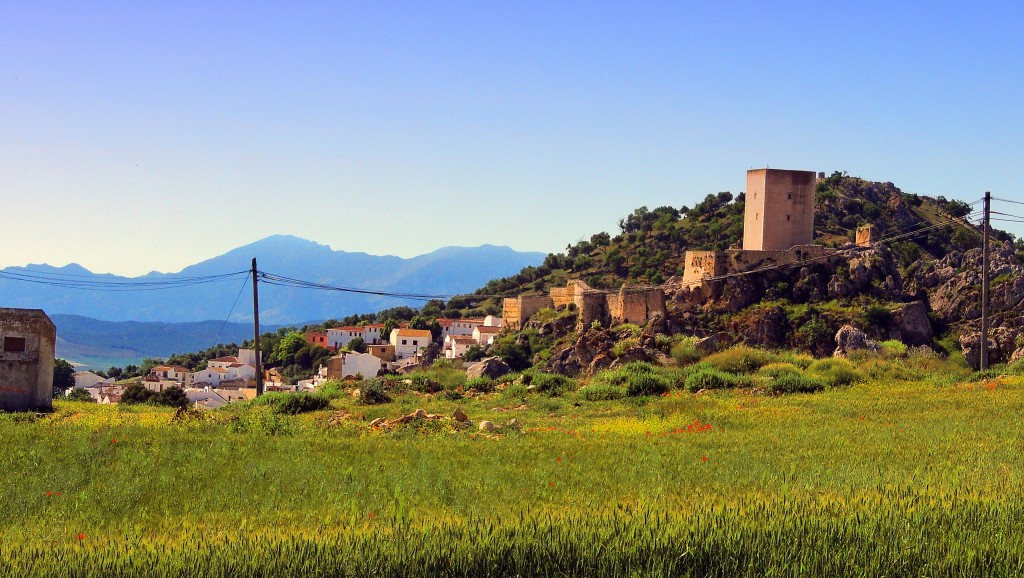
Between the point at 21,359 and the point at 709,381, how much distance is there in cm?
1513

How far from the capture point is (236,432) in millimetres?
16797

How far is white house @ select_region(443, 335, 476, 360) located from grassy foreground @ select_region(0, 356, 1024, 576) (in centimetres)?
5759

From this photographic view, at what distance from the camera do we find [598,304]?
220 feet

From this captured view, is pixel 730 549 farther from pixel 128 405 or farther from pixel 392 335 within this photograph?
pixel 392 335

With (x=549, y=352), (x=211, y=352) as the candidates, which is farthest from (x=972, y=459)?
(x=211, y=352)

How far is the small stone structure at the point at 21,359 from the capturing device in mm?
20969

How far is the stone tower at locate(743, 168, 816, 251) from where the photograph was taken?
61.1 m

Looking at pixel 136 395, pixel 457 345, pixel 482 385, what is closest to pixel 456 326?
pixel 457 345

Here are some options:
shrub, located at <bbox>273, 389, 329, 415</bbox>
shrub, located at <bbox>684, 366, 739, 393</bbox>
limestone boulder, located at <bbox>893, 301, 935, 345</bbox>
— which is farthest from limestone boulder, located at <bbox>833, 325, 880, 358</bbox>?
shrub, located at <bbox>273, 389, 329, 415</bbox>

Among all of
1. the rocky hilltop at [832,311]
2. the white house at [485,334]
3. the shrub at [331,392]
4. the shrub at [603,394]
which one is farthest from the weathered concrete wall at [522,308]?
the shrub at [603,394]

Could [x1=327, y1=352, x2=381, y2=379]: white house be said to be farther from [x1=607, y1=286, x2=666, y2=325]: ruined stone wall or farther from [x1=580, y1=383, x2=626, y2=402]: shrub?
[x1=580, y1=383, x2=626, y2=402]: shrub

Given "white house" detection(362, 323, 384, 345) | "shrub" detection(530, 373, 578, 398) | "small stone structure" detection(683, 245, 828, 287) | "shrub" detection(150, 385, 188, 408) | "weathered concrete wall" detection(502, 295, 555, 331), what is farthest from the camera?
"white house" detection(362, 323, 384, 345)

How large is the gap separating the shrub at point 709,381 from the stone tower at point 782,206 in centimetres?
3876

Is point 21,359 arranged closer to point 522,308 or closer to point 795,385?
point 795,385
